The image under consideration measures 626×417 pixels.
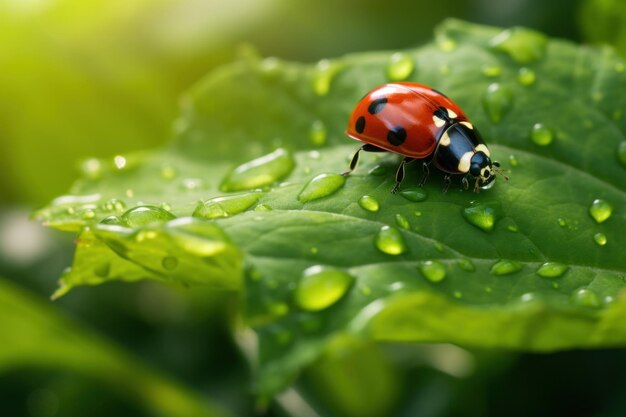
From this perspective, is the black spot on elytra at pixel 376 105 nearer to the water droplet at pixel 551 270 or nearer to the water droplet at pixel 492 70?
the water droplet at pixel 492 70

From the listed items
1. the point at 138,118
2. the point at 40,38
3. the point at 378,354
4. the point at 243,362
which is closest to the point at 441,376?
the point at 378,354

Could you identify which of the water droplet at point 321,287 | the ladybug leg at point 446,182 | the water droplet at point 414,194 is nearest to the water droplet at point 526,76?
the ladybug leg at point 446,182

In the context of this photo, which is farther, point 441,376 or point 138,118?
point 138,118

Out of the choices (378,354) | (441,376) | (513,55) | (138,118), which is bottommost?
(441,376)

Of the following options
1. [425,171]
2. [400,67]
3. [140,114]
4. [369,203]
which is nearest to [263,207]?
[369,203]

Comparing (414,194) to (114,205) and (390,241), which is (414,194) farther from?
(114,205)

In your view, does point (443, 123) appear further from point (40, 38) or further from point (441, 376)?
point (40, 38)
